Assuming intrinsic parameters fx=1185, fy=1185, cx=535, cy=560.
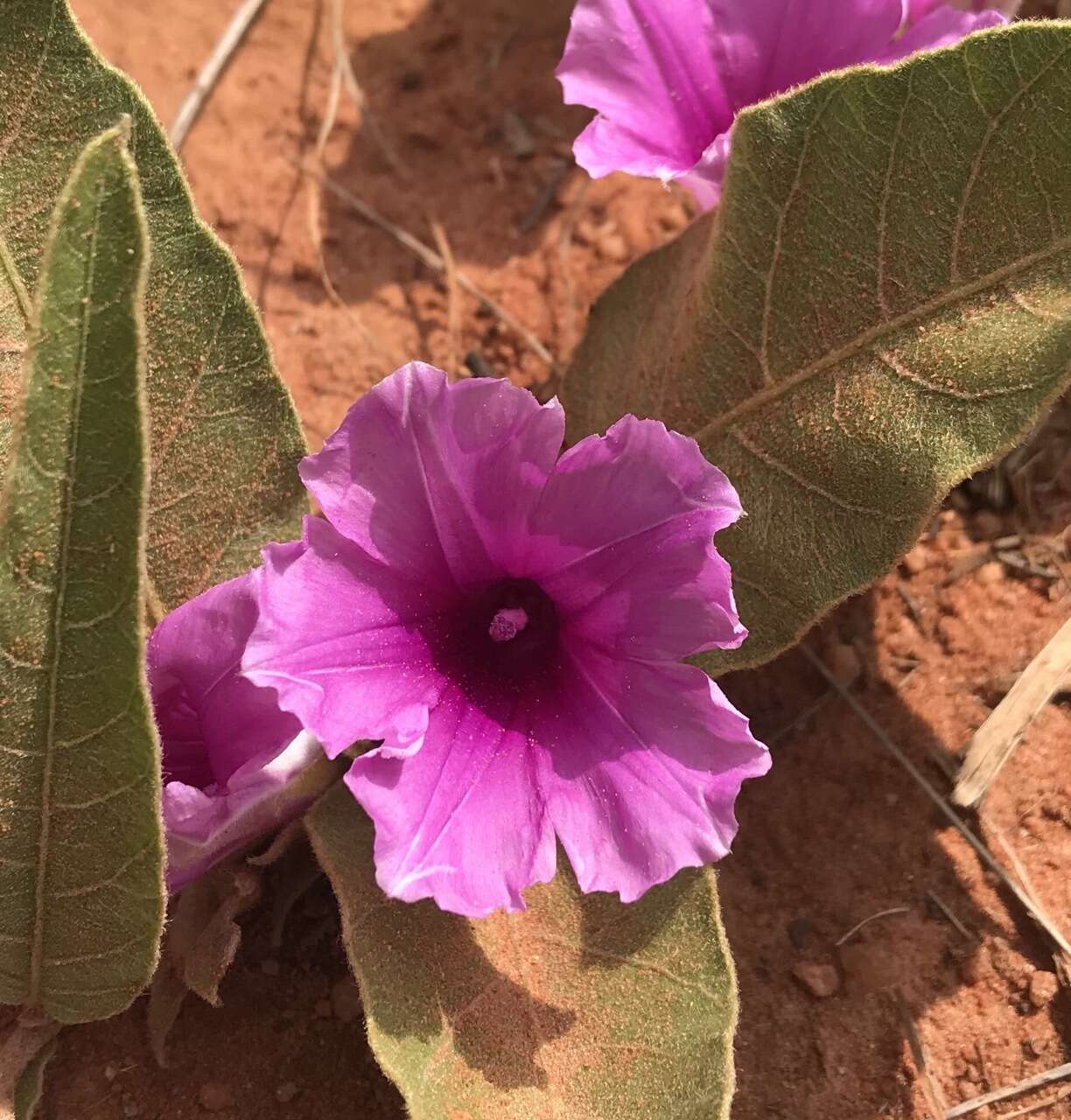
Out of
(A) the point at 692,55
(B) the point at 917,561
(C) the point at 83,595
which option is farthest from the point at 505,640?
(B) the point at 917,561

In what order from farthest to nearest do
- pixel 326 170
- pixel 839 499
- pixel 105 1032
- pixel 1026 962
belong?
pixel 326 170 → pixel 1026 962 → pixel 105 1032 → pixel 839 499

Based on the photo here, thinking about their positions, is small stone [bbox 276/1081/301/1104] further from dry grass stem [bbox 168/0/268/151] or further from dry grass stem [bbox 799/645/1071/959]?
dry grass stem [bbox 168/0/268/151]

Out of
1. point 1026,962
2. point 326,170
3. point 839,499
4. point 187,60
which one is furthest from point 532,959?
point 187,60

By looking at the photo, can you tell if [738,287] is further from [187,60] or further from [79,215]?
[187,60]

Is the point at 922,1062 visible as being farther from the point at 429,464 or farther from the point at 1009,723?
the point at 429,464

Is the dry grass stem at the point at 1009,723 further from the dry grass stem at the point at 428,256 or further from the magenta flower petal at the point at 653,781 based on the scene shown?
the dry grass stem at the point at 428,256
